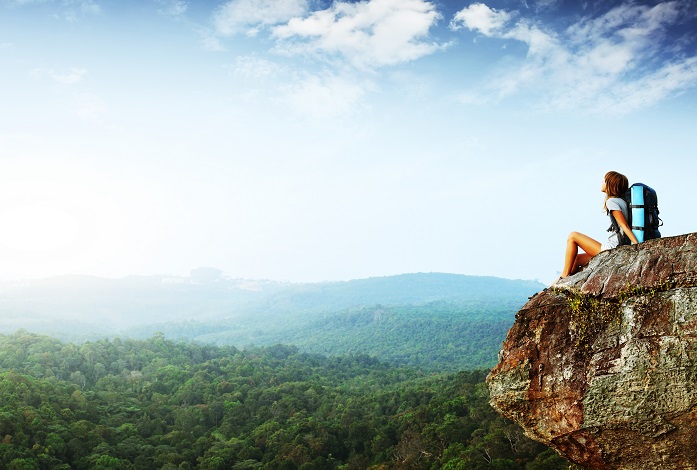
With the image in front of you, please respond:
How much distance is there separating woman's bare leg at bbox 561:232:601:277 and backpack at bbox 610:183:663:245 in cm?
44

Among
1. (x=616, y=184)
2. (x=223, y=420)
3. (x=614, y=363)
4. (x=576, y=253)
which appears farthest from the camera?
(x=223, y=420)

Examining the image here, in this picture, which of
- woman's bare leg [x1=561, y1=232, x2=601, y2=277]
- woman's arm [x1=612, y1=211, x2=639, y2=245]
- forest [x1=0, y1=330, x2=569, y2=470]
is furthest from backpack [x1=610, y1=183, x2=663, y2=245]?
forest [x1=0, y1=330, x2=569, y2=470]

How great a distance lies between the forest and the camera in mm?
25516

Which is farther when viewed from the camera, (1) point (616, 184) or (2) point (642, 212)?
(1) point (616, 184)

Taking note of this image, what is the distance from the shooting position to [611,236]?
17.1ft

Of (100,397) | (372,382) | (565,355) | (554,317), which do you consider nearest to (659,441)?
(565,355)

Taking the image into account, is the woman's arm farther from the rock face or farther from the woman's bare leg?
the woman's bare leg

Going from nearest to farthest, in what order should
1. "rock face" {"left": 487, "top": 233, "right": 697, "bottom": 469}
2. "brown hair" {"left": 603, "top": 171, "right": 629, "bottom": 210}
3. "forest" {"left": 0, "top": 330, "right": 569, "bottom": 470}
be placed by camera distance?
"rock face" {"left": 487, "top": 233, "right": 697, "bottom": 469}
"brown hair" {"left": 603, "top": 171, "right": 629, "bottom": 210}
"forest" {"left": 0, "top": 330, "right": 569, "bottom": 470}

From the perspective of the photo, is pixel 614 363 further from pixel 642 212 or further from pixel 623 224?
pixel 642 212

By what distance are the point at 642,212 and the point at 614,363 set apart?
1.68 meters

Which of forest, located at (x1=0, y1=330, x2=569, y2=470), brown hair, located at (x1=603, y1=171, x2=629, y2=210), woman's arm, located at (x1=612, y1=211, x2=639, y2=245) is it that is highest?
brown hair, located at (x1=603, y1=171, x2=629, y2=210)

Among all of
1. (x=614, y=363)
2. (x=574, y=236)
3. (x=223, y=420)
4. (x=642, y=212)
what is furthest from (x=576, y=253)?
(x=223, y=420)

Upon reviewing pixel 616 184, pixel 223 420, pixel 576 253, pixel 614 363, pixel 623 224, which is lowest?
pixel 223 420

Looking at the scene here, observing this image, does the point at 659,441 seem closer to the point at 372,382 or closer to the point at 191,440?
the point at 191,440
